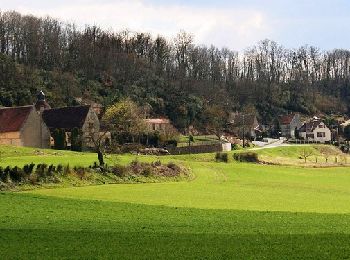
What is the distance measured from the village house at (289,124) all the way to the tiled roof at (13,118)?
72650 mm

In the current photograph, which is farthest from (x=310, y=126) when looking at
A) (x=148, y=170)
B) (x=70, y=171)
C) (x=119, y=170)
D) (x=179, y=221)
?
(x=179, y=221)

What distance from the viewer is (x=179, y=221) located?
25141 mm

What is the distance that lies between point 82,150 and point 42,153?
14.6 meters

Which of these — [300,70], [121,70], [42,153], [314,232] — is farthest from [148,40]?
[314,232]

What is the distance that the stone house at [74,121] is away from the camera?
80581 millimetres

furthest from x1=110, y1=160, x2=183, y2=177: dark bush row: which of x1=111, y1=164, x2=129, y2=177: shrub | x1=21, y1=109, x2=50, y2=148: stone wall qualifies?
x1=21, y1=109, x2=50, y2=148: stone wall

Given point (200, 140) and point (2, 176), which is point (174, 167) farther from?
point (200, 140)

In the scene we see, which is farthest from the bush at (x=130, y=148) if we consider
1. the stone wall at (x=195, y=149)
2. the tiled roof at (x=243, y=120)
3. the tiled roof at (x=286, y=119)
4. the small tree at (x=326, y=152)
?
the tiled roof at (x=286, y=119)

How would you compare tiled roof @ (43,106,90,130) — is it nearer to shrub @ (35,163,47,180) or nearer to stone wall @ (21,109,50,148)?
stone wall @ (21,109,50,148)

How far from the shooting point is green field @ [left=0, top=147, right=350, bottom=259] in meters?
17.5

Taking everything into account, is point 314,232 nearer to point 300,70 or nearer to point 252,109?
point 252,109

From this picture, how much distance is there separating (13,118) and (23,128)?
2560 mm

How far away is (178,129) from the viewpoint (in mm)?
112000

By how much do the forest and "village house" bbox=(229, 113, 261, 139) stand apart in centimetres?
554
